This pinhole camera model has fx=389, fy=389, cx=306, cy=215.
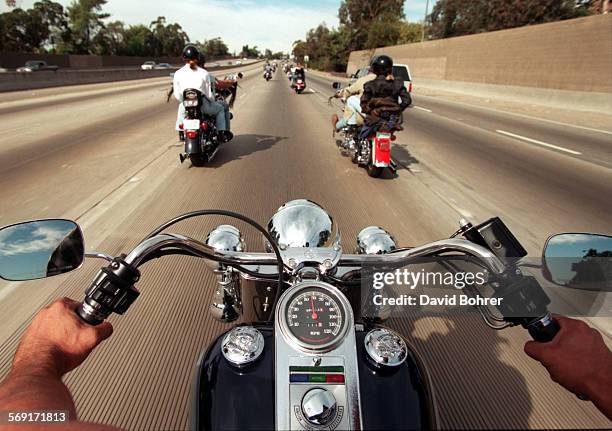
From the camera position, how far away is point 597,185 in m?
6.54

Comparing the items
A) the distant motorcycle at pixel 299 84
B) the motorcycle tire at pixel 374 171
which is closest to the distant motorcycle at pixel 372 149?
the motorcycle tire at pixel 374 171

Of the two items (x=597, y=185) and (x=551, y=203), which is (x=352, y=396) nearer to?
(x=551, y=203)

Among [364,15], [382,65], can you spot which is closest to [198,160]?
[382,65]

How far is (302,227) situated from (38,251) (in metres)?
0.97

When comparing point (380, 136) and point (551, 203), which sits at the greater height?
point (380, 136)

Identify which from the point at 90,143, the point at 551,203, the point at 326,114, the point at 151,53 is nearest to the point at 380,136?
the point at 551,203

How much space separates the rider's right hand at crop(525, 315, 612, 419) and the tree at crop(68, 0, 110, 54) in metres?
97.9

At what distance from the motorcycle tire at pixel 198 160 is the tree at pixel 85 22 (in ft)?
299

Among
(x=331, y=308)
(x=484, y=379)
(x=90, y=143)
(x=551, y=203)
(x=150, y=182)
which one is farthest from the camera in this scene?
(x=90, y=143)

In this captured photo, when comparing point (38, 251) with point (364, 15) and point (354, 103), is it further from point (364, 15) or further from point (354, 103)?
point (364, 15)

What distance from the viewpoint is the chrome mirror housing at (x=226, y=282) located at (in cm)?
171

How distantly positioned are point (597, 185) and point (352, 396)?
7.35 m

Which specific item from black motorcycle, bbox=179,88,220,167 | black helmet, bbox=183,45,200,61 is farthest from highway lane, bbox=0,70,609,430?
black helmet, bbox=183,45,200,61

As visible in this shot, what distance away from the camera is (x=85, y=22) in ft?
274
